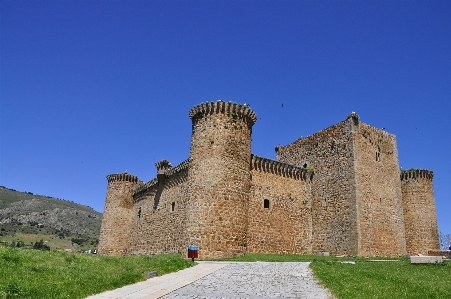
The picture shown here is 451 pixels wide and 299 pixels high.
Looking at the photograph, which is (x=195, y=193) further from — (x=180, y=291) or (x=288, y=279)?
(x=180, y=291)

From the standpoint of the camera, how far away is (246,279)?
1127cm

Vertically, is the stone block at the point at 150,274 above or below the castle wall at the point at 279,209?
below

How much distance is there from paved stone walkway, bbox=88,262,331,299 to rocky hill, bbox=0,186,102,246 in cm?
6754

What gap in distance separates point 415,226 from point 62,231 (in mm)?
76863

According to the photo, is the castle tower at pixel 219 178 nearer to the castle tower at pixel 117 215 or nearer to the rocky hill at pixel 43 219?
the castle tower at pixel 117 215

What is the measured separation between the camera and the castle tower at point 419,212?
29.9m

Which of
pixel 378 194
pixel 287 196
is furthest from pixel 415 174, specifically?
pixel 287 196

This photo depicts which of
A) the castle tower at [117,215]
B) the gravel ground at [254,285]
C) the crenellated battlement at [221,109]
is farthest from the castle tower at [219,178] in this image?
the castle tower at [117,215]

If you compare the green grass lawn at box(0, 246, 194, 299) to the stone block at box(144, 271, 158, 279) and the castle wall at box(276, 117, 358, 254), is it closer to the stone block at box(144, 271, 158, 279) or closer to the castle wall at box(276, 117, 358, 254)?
the stone block at box(144, 271, 158, 279)

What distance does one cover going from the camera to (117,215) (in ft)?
122

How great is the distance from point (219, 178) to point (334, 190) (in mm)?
9498

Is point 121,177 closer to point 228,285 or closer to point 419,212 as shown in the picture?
point 419,212

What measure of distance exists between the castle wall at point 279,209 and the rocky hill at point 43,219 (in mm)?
57188

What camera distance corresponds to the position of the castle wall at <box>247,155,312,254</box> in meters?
24.5
